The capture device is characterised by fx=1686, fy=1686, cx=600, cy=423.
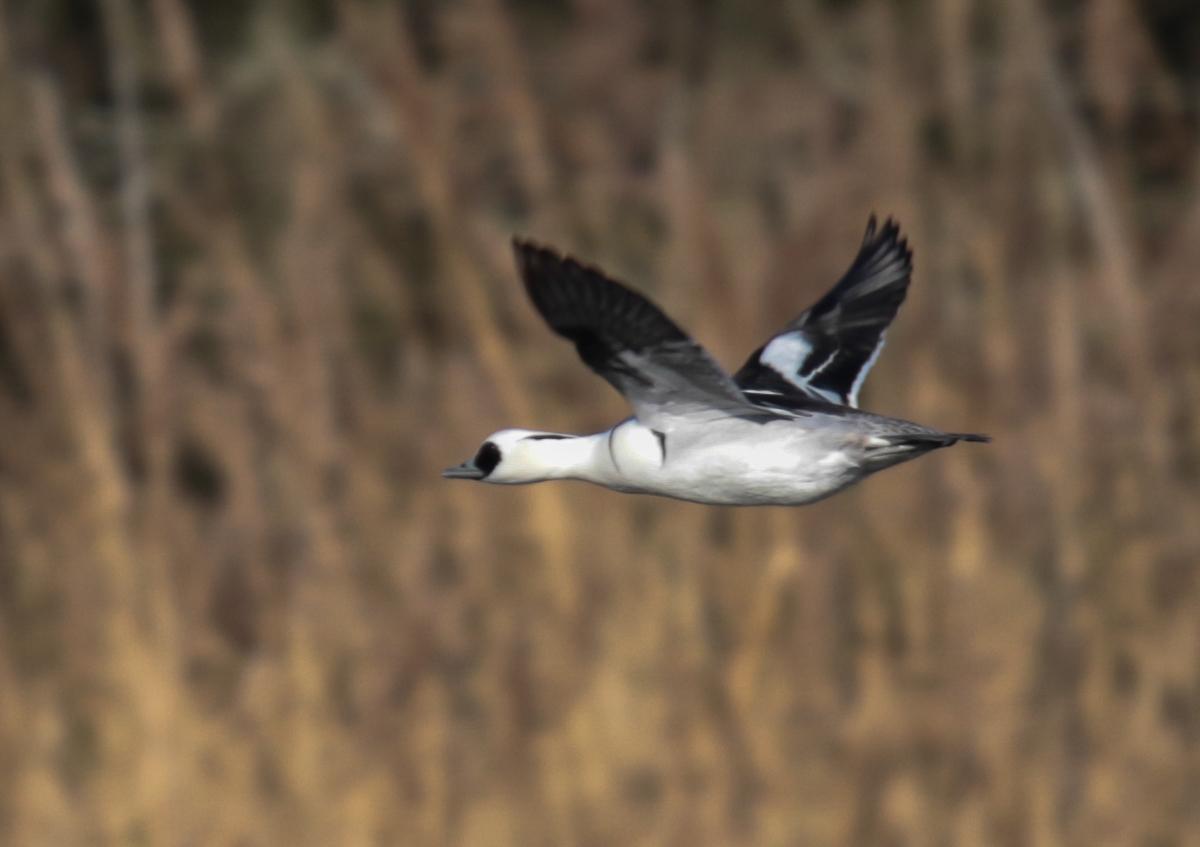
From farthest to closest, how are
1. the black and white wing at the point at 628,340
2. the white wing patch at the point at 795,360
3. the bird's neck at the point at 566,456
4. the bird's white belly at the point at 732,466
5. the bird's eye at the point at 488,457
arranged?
the white wing patch at the point at 795,360 < the bird's eye at the point at 488,457 < the bird's neck at the point at 566,456 < the bird's white belly at the point at 732,466 < the black and white wing at the point at 628,340

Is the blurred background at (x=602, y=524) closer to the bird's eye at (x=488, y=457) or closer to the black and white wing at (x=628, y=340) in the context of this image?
the bird's eye at (x=488, y=457)

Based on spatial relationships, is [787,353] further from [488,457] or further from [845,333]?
[488,457]

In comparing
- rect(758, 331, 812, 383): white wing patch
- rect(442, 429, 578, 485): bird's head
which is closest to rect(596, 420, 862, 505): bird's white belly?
rect(442, 429, 578, 485): bird's head

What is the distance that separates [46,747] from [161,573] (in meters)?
0.46

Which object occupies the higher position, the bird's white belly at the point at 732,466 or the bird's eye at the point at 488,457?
Answer: the bird's eye at the point at 488,457

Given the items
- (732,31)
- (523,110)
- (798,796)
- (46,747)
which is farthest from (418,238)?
(798,796)

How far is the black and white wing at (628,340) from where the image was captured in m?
2.10

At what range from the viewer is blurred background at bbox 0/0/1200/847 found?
11.2ft

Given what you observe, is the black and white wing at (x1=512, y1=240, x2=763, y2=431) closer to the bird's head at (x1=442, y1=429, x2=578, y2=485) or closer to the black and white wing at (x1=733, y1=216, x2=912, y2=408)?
the bird's head at (x1=442, y1=429, x2=578, y2=485)

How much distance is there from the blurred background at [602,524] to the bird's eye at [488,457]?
2.78 ft

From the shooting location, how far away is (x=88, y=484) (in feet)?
11.8

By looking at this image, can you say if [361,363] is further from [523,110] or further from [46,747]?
[46,747]

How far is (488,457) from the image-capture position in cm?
255


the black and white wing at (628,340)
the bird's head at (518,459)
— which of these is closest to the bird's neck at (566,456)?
the bird's head at (518,459)
